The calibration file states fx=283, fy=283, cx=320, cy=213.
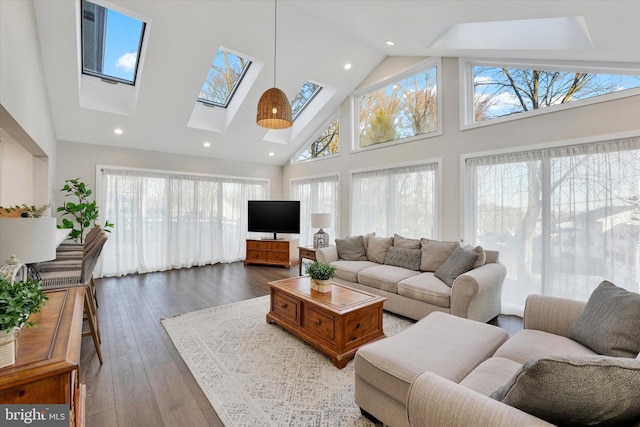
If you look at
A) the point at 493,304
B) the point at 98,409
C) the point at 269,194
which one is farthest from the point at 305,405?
the point at 269,194

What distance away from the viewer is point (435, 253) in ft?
12.4

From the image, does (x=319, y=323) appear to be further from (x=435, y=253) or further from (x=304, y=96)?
(x=304, y=96)

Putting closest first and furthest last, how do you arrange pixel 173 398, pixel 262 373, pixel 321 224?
pixel 173 398 < pixel 262 373 < pixel 321 224

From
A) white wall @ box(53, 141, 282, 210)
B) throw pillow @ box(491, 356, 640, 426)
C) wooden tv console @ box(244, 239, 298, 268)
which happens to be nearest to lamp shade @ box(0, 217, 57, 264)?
throw pillow @ box(491, 356, 640, 426)

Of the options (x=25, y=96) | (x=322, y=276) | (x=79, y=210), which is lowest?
(x=322, y=276)

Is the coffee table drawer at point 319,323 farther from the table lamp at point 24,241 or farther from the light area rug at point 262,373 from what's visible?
the table lamp at point 24,241

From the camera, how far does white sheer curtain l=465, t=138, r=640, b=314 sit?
2844 mm

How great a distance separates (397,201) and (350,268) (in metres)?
1.54

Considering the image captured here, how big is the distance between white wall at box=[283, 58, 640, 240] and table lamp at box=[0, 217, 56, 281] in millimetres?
4311

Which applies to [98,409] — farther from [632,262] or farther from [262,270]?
[632,262]

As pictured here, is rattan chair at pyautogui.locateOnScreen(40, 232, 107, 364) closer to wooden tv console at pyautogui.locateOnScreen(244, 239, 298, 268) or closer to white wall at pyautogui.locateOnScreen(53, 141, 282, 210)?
white wall at pyautogui.locateOnScreen(53, 141, 282, 210)

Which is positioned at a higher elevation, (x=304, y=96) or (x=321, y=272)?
(x=304, y=96)

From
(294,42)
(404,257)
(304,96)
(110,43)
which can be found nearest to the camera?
(110,43)

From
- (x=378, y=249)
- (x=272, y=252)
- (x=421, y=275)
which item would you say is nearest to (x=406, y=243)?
(x=378, y=249)
